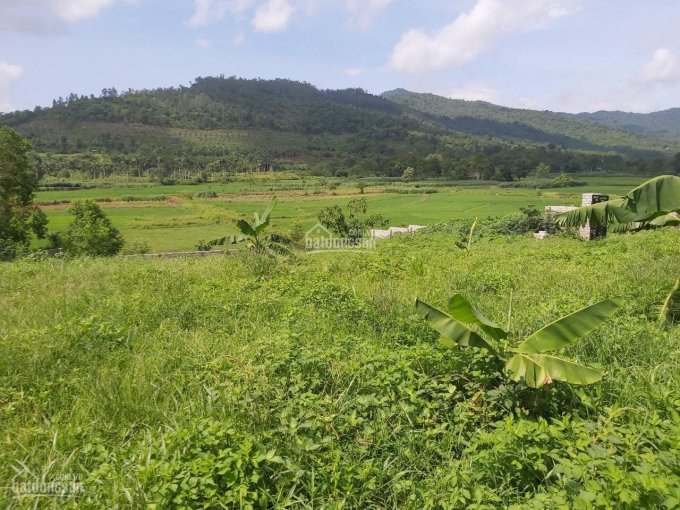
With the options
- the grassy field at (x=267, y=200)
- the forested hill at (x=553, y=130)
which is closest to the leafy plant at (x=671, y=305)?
the grassy field at (x=267, y=200)

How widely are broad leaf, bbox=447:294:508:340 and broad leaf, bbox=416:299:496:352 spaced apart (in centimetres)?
7

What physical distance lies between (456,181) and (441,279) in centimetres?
6339

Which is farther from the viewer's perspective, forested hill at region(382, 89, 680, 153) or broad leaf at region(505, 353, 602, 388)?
forested hill at region(382, 89, 680, 153)

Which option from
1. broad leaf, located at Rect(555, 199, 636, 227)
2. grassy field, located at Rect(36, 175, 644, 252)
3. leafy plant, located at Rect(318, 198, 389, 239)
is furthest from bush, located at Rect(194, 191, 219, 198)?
broad leaf, located at Rect(555, 199, 636, 227)

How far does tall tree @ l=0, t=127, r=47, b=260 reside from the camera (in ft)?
73.9

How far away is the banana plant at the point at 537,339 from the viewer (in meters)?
2.61

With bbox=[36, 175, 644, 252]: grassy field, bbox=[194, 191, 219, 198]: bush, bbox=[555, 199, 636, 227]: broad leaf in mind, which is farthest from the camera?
bbox=[194, 191, 219, 198]: bush

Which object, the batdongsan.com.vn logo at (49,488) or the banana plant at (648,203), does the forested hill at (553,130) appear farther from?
the batdongsan.com.vn logo at (49,488)

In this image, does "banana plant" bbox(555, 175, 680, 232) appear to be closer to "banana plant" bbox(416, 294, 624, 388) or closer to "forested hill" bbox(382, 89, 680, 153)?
"banana plant" bbox(416, 294, 624, 388)

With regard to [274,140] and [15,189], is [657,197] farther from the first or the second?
[274,140]

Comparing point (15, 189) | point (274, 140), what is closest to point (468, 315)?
point (15, 189)

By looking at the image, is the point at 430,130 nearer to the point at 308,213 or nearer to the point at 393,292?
the point at 308,213

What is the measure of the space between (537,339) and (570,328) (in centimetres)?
24

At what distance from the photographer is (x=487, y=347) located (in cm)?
297
